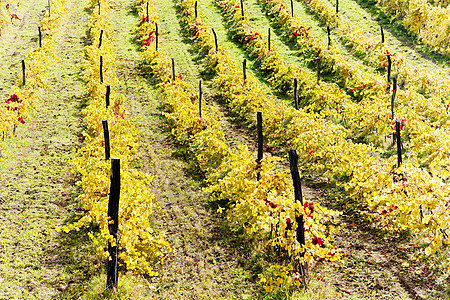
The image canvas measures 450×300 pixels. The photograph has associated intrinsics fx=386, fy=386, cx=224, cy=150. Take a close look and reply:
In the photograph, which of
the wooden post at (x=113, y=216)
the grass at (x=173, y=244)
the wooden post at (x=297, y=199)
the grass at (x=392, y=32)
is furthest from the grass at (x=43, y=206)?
the grass at (x=392, y=32)

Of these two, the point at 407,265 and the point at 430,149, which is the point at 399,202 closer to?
the point at 407,265

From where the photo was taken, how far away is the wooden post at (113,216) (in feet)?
25.6

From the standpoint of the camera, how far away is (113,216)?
8023 mm

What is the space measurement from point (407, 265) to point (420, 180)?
2.01 metres

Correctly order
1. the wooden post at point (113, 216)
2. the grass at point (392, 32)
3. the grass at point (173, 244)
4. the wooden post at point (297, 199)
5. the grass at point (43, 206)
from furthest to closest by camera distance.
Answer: the grass at point (392, 32) < the grass at point (43, 206) < the grass at point (173, 244) < the wooden post at point (297, 199) < the wooden post at point (113, 216)

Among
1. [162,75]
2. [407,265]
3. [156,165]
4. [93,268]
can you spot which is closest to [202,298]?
[93,268]

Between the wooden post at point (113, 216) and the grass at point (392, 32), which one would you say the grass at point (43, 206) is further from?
the grass at point (392, 32)

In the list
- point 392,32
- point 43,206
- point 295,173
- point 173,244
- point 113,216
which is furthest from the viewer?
point 392,32

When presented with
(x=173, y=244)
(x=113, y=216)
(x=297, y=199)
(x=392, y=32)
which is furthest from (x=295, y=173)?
(x=392, y=32)

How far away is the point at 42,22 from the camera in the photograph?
30969 mm

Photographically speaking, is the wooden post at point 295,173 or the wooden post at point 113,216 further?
the wooden post at point 295,173

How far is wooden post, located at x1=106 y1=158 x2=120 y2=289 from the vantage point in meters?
7.82

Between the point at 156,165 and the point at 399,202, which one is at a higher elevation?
the point at 399,202

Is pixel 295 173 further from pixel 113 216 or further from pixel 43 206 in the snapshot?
pixel 43 206
